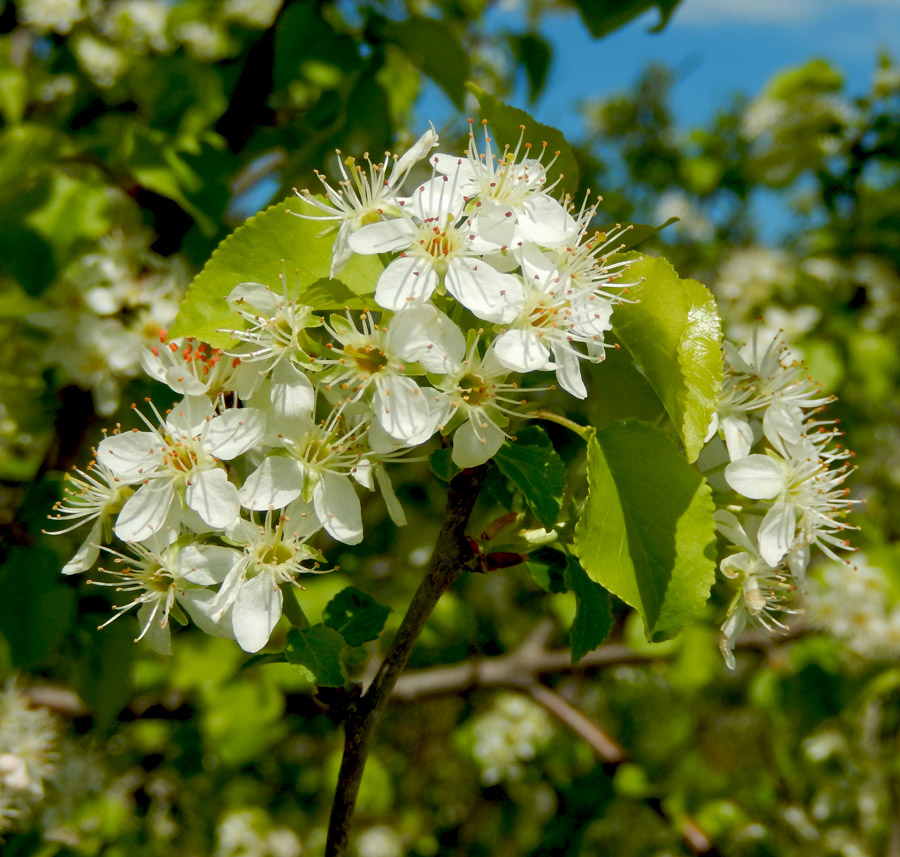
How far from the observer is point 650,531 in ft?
2.42

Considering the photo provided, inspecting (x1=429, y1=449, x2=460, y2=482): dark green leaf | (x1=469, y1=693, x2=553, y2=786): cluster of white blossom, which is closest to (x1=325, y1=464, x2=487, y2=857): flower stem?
(x1=429, y1=449, x2=460, y2=482): dark green leaf

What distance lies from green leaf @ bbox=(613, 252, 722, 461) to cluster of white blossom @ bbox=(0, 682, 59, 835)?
1.25 metres

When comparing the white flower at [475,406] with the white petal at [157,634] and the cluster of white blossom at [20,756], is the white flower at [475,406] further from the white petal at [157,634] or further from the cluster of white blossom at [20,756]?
the cluster of white blossom at [20,756]

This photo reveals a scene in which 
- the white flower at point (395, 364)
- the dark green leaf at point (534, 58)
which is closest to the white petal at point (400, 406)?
the white flower at point (395, 364)

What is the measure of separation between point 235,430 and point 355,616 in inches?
8.5

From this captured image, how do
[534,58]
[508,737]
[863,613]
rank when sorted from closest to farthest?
[534,58] < [863,613] < [508,737]

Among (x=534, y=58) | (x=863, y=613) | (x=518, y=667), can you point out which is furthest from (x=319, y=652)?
(x=863, y=613)

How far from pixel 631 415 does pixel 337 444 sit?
0.30 meters

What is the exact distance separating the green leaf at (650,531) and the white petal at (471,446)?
96 mm

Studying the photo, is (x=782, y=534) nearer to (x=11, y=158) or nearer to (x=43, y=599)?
(x=43, y=599)

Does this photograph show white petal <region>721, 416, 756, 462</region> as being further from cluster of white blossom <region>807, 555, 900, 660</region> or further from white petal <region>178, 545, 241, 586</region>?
cluster of white blossom <region>807, 555, 900, 660</region>

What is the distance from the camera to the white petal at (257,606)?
769mm

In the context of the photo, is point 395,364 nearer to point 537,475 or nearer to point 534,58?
point 537,475

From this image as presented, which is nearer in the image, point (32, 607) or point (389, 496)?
point (389, 496)
